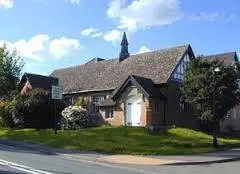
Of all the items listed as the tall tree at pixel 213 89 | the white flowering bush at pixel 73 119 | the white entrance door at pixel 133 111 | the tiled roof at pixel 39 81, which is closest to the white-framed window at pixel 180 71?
the white entrance door at pixel 133 111

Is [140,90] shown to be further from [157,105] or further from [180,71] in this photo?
[180,71]

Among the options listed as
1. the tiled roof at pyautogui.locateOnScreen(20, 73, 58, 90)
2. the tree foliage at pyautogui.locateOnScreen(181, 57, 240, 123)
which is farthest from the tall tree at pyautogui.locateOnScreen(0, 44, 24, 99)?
the tree foliage at pyautogui.locateOnScreen(181, 57, 240, 123)

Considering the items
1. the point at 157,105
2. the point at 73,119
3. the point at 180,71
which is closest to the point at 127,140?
the point at 73,119

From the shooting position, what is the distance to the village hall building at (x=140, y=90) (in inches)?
1694

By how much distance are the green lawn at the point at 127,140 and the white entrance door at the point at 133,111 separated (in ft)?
17.2

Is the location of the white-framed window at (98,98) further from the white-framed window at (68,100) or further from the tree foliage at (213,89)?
the tree foliage at (213,89)

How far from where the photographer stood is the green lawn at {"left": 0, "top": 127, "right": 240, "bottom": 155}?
2845 centimetres

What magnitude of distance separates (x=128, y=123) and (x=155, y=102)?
10.2ft

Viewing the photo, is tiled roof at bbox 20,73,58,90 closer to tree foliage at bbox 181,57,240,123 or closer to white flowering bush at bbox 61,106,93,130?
white flowering bush at bbox 61,106,93,130

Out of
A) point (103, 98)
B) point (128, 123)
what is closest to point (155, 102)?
point (128, 123)

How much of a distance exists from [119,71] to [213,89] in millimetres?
16912

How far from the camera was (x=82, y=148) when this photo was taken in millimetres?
28516

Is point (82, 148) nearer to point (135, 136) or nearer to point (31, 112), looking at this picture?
point (135, 136)

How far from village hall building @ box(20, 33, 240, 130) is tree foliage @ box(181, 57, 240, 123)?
132 inches
